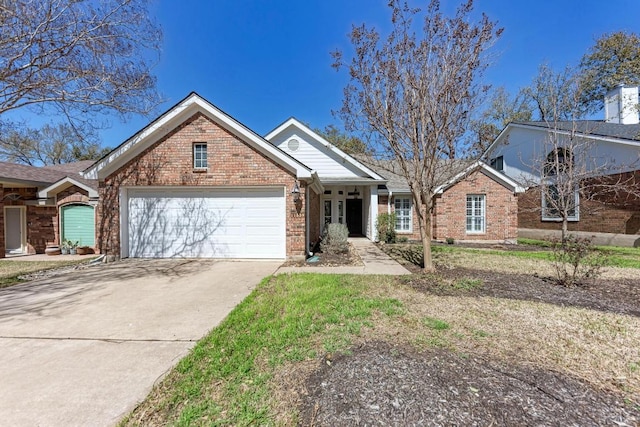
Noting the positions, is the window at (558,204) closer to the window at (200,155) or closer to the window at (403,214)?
the window at (403,214)

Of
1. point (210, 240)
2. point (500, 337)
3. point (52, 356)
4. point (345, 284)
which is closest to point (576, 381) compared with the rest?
point (500, 337)

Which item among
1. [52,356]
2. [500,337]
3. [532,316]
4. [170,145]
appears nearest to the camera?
[52,356]

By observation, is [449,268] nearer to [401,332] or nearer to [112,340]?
[401,332]

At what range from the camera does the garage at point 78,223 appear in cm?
1191

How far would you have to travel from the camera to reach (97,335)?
153 inches

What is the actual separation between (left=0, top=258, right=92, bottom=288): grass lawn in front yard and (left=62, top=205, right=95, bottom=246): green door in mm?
2218

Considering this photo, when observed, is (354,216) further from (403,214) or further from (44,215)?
(44,215)

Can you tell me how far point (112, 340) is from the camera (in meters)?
3.72

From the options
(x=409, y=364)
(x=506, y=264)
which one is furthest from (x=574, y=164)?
(x=409, y=364)

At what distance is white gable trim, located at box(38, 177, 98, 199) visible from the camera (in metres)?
11.5

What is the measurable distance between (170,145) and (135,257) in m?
4.13

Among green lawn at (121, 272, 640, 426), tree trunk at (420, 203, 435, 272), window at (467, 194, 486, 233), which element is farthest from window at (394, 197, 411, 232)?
green lawn at (121, 272, 640, 426)

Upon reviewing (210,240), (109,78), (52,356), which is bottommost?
(52,356)

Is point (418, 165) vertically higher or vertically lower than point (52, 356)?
higher
